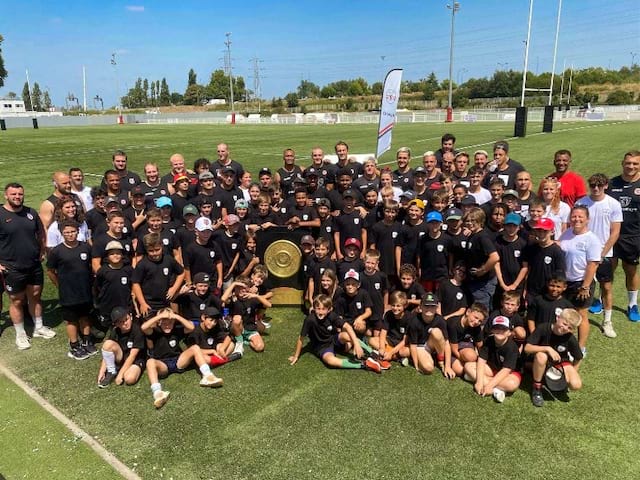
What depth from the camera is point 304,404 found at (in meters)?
4.98

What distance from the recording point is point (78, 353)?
19.8 ft

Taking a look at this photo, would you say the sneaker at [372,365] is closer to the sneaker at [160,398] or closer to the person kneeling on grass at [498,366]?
the person kneeling on grass at [498,366]

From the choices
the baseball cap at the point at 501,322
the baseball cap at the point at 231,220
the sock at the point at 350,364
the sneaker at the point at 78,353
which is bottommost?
the sneaker at the point at 78,353

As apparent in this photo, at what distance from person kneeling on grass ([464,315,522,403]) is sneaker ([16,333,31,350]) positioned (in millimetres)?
5744

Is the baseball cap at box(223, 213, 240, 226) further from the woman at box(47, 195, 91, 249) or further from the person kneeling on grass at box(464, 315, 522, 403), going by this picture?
the person kneeling on grass at box(464, 315, 522, 403)

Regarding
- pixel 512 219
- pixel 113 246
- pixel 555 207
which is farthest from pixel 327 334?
pixel 555 207

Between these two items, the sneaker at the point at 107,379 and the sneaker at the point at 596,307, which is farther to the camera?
the sneaker at the point at 596,307

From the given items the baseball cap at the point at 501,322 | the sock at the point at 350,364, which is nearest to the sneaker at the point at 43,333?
the sock at the point at 350,364

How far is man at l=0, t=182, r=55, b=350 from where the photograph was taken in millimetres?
6230

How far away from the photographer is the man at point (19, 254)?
20.4 feet

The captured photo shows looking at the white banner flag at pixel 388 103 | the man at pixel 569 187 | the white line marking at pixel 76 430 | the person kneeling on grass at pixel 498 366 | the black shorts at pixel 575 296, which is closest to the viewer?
the white line marking at pixel 76 430

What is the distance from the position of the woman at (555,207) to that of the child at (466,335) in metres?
1.70

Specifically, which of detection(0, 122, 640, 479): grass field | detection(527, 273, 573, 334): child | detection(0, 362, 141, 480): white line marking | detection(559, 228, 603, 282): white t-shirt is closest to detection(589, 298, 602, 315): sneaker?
detection(0, 122, 640, 479): grass field

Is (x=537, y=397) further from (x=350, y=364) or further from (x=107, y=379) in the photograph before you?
(x=107, y=379)
